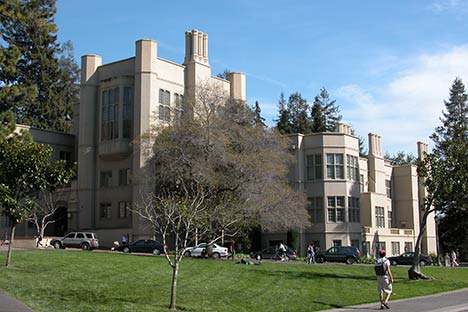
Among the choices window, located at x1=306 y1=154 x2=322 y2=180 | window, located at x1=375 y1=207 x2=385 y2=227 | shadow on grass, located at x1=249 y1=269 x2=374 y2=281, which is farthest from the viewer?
window, located at x1=375 y1=207 x2=385 y2=227

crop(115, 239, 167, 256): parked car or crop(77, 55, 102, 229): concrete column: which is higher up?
crop(77, 55, 102, 229): concrete column

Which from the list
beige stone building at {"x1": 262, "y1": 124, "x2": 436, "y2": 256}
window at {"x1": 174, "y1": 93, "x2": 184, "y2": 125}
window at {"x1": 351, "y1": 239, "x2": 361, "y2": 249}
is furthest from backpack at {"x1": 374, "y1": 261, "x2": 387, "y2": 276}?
window at {"x1": 351, "y1": 239, "x2": 361, "y2": 249}

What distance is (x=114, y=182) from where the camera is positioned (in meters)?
57.3

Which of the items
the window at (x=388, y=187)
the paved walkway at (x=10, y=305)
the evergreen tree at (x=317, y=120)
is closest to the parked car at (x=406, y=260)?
the window at (x=388, y=187)

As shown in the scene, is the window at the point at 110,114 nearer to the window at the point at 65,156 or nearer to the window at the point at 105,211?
the window at the point at 105,211

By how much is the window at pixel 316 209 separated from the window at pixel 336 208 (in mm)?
746

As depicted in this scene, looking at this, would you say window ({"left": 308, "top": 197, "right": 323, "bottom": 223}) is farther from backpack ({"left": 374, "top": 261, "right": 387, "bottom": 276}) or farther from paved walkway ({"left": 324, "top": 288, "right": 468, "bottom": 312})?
backpack ({"left": 374, "top": 261, "right": 387, "bottom": 276})

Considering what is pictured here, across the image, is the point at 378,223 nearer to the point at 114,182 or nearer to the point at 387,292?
the point at 114,182

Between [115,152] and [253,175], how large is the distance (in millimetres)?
16930

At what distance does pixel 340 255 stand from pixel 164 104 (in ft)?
69.0

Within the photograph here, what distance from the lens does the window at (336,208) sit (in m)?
55.9

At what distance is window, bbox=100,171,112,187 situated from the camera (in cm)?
5778

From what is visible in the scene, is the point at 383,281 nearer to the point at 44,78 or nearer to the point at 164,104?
the point at 164,104

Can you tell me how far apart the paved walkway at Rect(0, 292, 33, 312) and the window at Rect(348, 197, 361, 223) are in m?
43.1
